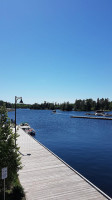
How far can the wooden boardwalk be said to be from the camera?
10727mm

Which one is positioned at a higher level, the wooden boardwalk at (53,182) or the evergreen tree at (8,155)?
the evergreen tree at (8,155)

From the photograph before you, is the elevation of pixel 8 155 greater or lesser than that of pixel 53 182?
greater

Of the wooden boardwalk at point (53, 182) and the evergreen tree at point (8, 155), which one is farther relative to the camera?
the wooden boardwalk at point (53, 182)

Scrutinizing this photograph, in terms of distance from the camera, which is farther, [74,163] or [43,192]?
[74,163]

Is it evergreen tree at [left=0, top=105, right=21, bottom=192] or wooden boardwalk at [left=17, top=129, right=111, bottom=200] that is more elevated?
evergreen tree at [left=0, top=105, right=21, bottom=192]

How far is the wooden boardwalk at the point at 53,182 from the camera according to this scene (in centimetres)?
1073

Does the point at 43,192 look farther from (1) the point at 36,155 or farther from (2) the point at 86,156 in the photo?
(2) the point at 86,156

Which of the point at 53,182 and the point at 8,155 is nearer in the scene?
the point at 8,155

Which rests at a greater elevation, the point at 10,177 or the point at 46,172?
the point at 10,177

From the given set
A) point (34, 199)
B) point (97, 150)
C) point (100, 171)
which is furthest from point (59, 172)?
point (97, 150)

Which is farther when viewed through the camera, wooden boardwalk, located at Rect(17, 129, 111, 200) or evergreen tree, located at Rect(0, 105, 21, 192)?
wooden boardwalk, located at Rect(17, 129, 111, 200)

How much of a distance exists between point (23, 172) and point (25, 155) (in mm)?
5149

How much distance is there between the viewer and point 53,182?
41.6 feet

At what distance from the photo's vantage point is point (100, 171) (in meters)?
20.0
